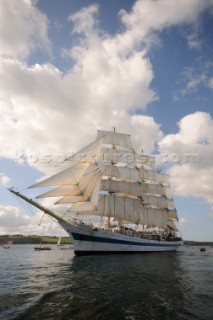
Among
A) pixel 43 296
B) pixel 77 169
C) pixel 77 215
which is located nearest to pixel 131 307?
pixel 43 296

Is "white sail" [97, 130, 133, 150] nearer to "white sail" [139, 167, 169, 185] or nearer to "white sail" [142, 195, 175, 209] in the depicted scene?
"white sail" [139, 167, 169, 185]

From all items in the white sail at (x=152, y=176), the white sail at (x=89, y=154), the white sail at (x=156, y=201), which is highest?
the white sail at (x=152, y=176)

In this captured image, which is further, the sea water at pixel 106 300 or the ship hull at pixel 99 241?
the ship hull at pixel 99 241

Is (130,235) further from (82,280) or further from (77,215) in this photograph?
(82,280)

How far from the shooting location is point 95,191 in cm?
5325

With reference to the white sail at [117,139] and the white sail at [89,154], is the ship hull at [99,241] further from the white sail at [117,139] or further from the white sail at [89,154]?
the white sail at [117,139]

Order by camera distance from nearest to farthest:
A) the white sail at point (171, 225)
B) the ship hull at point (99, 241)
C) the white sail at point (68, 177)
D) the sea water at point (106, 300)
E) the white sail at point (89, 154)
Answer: the sea water at point (106, 300), the white sail at point (68, 177), the ship hull at point (99, 241), the white sail at point (89, 154), the white sail at point (171, 225)

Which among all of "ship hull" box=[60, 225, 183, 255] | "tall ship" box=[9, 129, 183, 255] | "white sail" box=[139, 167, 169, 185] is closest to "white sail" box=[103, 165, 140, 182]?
"tall ship" box=[9, 129, 183, 255]

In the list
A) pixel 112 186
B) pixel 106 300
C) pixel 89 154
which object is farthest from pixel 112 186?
pixel 106 300

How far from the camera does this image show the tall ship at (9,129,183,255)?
169ft

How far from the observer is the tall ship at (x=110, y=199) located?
5159 cm

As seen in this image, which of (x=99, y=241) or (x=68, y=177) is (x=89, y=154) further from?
(x=99, y=241)

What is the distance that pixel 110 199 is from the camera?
6731cm

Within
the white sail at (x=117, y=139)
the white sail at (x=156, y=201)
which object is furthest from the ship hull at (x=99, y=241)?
the white sail at (x=117, y=139)
